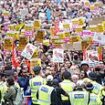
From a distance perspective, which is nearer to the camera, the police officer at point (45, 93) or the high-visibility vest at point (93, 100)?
the high-visibility vest at point (93, 100)

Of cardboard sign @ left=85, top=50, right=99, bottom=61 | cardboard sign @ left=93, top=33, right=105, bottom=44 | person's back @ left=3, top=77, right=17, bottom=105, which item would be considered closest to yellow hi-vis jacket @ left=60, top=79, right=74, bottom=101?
person's back @ left=3, top=77, right=17, bottom=105

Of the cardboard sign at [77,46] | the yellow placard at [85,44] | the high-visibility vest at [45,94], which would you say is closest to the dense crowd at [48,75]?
the high-visibility vest at [45,94]

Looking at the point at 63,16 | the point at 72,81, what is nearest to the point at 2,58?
the point at 72,81

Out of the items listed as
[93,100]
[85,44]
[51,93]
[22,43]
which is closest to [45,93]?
[51,93]

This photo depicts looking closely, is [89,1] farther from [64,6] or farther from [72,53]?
[72,53]

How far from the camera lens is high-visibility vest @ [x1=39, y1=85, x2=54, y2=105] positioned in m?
17.6

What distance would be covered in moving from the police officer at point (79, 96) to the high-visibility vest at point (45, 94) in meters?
0.76

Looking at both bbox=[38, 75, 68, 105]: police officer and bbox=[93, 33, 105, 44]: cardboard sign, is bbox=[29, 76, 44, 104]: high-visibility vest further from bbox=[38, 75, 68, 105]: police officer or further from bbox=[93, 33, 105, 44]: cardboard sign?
bbox=[93, 33, 105, 44]: cardboard sign

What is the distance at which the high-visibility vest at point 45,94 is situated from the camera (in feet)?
57.6

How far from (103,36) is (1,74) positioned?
590cm

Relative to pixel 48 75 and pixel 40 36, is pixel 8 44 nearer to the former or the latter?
pixel 40 36

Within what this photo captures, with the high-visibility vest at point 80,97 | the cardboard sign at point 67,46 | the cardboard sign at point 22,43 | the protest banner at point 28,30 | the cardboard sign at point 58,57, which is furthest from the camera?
the protest banner at point 28,30

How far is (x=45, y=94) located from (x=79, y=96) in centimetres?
120

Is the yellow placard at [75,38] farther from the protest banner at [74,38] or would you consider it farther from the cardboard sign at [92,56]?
the cardboard sign at [92,56]
